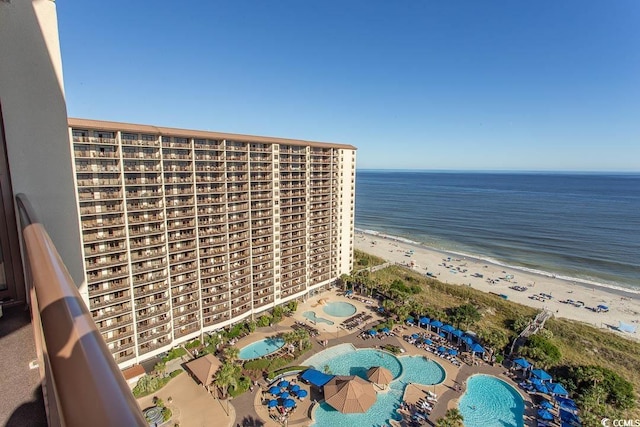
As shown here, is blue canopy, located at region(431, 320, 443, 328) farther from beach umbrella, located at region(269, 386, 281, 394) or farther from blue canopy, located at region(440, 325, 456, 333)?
beach umbrella, located at region(269, 386, 281, 394)

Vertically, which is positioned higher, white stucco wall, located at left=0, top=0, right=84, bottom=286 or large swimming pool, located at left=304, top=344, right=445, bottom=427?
white stucco wall, located at left=0, top=0, right=84, bottom=286

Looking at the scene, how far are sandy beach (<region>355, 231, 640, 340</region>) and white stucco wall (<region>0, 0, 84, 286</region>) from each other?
55.8 m

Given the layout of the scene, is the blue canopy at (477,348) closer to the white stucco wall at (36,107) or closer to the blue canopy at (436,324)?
the blue canopy at (436,324)

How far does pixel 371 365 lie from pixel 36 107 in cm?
3296

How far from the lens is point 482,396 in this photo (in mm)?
28547

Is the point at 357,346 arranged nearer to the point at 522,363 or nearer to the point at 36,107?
the point at 522,363

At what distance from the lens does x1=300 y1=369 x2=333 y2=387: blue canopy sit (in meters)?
28.3

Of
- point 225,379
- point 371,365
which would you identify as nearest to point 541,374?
point 371,365

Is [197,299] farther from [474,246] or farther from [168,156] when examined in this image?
[474,246]

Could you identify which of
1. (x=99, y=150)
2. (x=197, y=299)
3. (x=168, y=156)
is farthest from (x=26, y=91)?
(x=197, y=299)

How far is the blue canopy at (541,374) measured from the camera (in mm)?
29938

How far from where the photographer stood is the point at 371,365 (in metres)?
32.3

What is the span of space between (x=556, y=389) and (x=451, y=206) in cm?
10673

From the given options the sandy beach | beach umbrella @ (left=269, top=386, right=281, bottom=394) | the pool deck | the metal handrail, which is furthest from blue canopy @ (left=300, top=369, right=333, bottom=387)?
the sandy beach
